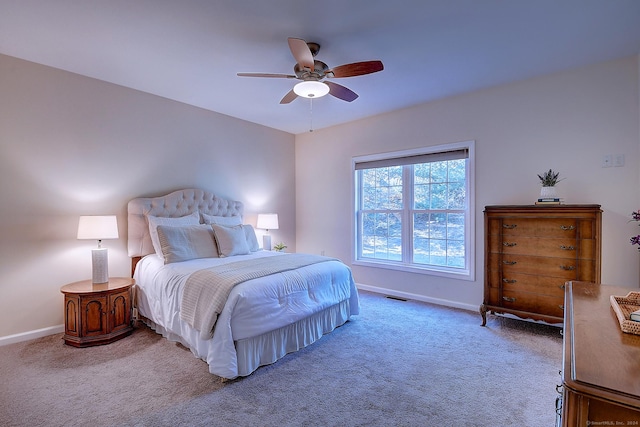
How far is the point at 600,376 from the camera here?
75 cm

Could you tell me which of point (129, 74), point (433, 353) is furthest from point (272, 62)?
point (433, 353)

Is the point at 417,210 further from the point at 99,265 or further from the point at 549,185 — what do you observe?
the point at 99,265

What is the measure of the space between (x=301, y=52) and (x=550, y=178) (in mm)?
2766

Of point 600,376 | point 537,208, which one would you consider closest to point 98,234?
point 600,376

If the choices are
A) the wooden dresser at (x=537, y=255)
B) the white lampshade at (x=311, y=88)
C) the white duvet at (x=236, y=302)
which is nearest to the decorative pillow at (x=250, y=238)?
the white duvet at (x=236, y=302)

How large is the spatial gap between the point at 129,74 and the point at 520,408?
14.5ft

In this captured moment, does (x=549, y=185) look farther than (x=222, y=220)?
No

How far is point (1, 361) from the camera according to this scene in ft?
8.25

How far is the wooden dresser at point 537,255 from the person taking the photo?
8.97 ft

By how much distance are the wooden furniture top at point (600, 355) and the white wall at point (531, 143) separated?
2.33 m

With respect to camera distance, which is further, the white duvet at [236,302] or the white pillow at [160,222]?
the white pillow at [160,222]

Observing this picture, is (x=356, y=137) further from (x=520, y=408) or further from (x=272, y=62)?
(x=520, y=408)

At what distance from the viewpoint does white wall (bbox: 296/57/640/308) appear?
2.91m

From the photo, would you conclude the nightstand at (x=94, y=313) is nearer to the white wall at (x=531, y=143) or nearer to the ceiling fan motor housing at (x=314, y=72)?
the ceiling fan motor housing at (x=314, y=72)
